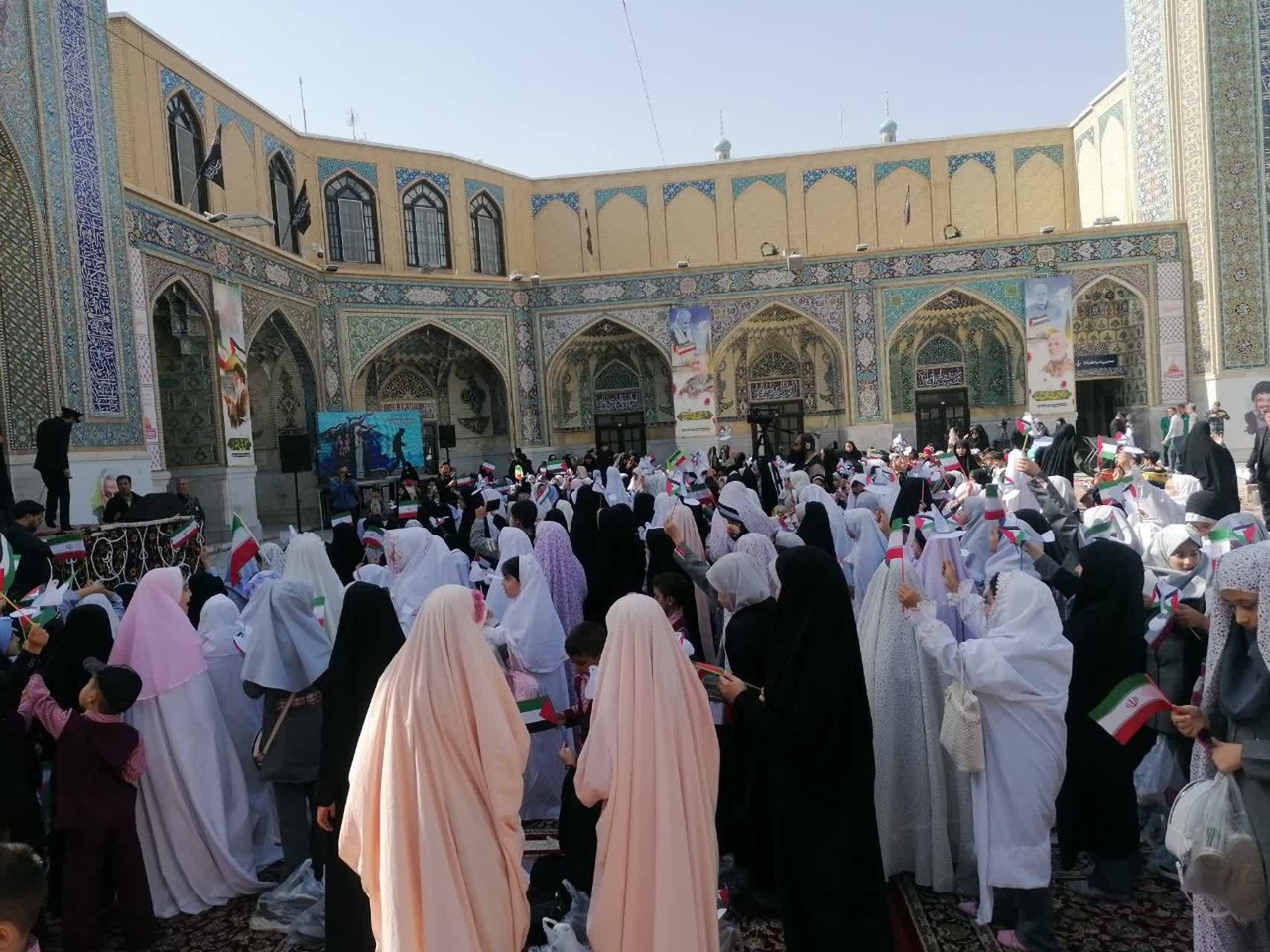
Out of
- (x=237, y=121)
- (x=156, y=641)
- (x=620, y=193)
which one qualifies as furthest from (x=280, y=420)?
(x=156, y=641)

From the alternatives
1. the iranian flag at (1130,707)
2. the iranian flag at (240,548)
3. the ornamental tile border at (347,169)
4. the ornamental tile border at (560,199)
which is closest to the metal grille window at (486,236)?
the ornamental tile border at (560,199)

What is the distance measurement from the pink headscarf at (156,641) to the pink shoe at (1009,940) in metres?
2.83

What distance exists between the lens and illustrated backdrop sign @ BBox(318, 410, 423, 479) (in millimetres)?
14469

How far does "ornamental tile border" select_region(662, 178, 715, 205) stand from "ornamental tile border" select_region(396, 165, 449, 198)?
15.4 feet

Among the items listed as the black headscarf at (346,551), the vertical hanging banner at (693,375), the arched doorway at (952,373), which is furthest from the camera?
the arched doorway at (952,373)

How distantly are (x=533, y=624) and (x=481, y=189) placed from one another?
16.6 metres

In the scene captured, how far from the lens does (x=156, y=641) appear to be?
10.8 feet

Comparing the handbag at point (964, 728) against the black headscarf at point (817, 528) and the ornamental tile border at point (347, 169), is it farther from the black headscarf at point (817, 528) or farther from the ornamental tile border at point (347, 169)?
the ornamental tile border at point (347, 169)

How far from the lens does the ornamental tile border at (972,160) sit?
19516mm

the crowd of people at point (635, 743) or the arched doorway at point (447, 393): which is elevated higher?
the arched doorway at point (447, 393)

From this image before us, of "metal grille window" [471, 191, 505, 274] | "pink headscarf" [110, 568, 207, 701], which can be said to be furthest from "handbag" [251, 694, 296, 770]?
"metal grille window" [471, 191, 505, 274]

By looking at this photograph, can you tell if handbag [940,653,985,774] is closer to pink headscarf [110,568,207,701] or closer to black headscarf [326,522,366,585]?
pink headscarf [110,568,207,701]

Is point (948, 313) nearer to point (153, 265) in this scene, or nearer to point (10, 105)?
point (153, 265)

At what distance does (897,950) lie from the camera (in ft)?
9.39
